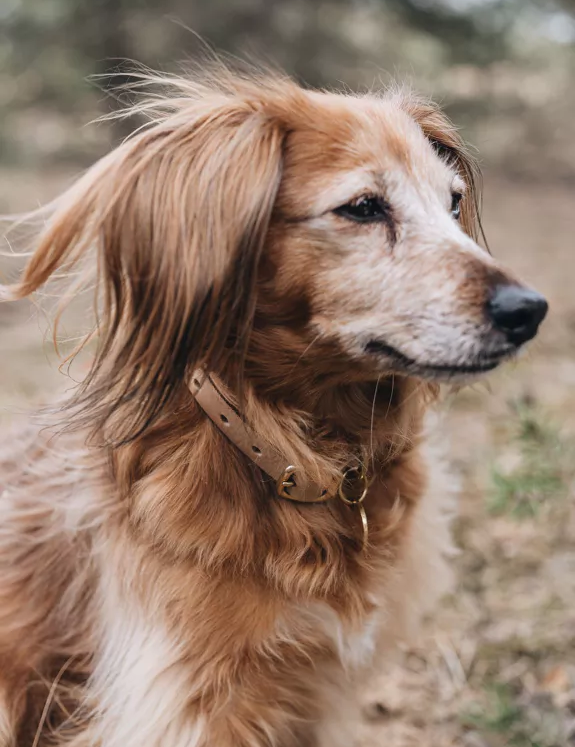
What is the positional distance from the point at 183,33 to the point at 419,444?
6721 millimetres

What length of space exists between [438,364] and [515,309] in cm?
22

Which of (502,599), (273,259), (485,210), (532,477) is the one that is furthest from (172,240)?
(485,210)

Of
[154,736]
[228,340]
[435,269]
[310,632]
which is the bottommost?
[154,736]

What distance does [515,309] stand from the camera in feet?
6.38

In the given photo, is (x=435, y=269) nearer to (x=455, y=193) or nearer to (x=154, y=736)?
(x=455, y=193)

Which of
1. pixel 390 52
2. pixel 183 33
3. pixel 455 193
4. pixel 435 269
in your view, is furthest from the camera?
pixel 390 52

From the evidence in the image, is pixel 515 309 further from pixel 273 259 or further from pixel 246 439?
pixel 246 439

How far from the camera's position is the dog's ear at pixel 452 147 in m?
2.52

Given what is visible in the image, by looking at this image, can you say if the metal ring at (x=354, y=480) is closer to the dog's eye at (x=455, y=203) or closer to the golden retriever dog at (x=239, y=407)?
the golden retriever dog at (x=239, y=407)

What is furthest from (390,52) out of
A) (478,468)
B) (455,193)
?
(455,193)

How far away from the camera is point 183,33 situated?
8.15 metres

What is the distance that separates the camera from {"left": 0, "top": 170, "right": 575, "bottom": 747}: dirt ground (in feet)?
9.54

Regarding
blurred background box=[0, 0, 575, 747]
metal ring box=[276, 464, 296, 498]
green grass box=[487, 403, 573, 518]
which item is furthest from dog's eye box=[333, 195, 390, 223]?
green grass box=[487, 403, 573, 518]

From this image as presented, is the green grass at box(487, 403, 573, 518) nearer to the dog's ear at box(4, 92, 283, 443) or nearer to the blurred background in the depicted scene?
the blurred background
